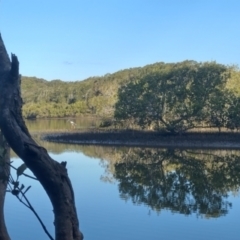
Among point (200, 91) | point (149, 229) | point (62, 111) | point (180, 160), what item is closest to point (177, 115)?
point (200, 91)

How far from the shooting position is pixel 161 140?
68.0 ft

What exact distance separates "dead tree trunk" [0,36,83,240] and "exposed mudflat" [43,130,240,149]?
18.1m

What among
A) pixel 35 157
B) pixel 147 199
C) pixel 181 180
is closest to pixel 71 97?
pixel 181 180

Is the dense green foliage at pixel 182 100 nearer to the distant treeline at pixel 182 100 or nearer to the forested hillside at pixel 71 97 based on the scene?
the distant treeline at pixel 182 100

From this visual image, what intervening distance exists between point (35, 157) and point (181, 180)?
9.90m

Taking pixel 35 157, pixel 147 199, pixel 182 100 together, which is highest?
pixel 182 100

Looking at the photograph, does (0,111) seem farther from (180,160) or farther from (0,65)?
(180,160)

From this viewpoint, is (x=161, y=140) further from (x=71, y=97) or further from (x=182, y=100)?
(x=71, y=97)

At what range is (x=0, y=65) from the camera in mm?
1220

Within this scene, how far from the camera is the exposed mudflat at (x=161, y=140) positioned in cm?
1953

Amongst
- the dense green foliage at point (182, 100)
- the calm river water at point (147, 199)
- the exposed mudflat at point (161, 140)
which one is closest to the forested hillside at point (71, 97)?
the dense green foliage at point (182, 100)

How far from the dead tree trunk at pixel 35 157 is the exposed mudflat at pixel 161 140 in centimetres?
1810

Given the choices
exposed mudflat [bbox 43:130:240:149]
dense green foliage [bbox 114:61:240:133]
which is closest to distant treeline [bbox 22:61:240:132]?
dense green foliage [bbox 114:61:240:133]

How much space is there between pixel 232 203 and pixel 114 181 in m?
3.07
